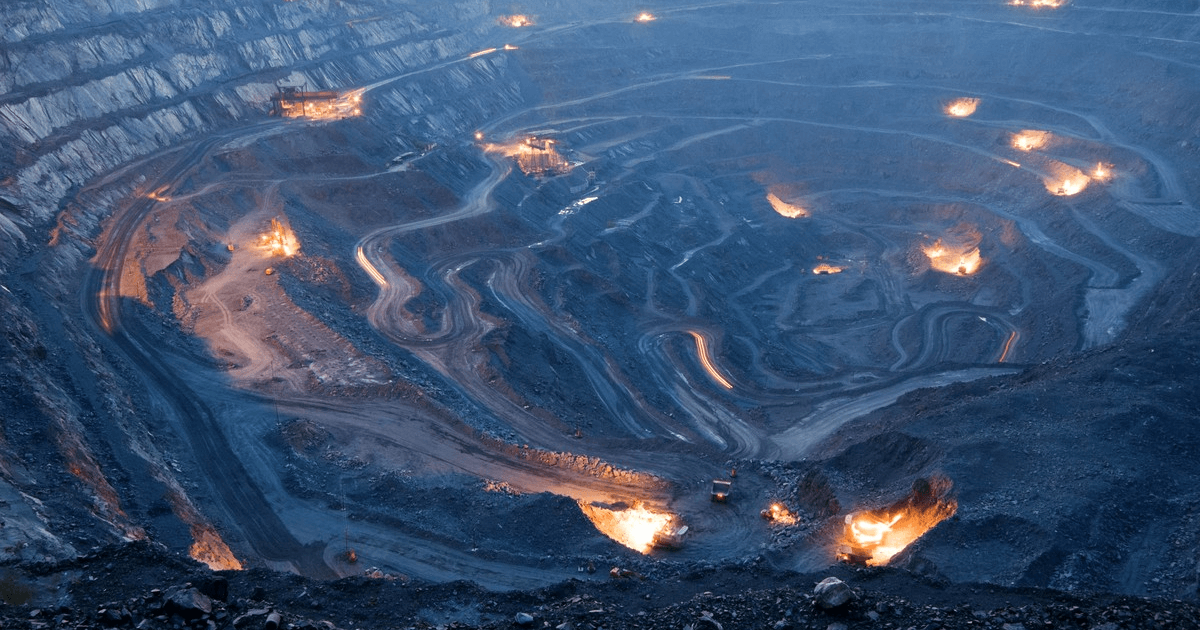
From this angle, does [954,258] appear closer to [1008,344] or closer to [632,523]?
[1008,344]

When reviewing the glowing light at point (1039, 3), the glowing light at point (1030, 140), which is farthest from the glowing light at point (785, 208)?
the glowing light at point (1039, 3)

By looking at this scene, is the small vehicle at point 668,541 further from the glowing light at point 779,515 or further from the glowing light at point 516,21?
the glowing light at point 516,21

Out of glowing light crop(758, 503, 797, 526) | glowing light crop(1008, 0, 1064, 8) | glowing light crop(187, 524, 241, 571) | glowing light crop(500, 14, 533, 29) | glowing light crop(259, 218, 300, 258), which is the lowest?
glowing light crop(187, 524, 241, 571)

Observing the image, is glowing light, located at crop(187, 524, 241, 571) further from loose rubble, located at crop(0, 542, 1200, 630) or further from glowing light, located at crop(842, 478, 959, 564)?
glowing light, located at crop(842, 478, 959, 564)

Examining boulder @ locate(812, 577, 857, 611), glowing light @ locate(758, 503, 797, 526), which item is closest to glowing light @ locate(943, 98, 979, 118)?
glowing light @ locate(758, 503, 797, 526)

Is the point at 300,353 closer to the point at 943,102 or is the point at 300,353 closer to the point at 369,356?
the point at 369,356
